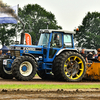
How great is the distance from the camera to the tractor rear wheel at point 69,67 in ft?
41.0

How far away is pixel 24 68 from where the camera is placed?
480 inches

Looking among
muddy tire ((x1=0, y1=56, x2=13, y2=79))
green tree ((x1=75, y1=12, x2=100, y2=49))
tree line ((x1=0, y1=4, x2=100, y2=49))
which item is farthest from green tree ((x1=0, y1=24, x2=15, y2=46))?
muddy tire ((x1=0, y1=56, x2=13, y2=79))

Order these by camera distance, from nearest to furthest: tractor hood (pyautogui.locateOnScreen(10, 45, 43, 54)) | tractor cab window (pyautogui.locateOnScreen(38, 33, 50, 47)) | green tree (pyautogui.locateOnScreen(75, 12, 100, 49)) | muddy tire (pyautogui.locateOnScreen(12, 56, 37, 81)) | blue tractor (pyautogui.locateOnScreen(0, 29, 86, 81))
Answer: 1. muddy tire (pyautogui.locateOnScreen(12, 56, 37, 81))
2. blue tractor (pyautogui.locateOnScreen(0, 29, 86, 81))
3. tractor hood (pyautogui.locateOnScreen(10, 45, 43, 54))
4. tractor cab window (pyautogui.locateOnScreen(38, 33, 50, 47))
5. green tree (pyautogui.locateOnScreen(75, 12, 100, 49))

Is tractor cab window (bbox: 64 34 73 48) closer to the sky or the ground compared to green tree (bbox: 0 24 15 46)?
closer to the ground

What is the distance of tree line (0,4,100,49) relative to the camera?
50.2 meters

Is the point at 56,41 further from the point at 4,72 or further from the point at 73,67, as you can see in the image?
the point at 4,72

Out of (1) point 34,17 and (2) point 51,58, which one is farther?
(1) point 34,17

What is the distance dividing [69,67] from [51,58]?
95cm

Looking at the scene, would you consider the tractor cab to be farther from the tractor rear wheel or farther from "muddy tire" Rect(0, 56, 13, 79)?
"muddy tire" Rect(0, 56, 13, 79)

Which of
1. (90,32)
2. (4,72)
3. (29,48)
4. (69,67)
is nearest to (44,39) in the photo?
(29,48)

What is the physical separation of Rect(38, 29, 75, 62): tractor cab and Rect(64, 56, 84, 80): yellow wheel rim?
648mm

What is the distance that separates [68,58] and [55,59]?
0.61 m

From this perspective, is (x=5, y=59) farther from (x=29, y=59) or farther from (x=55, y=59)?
(x=55, y=59)

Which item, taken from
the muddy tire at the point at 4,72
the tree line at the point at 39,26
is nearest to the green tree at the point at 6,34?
the tree line at the point at 39,26
